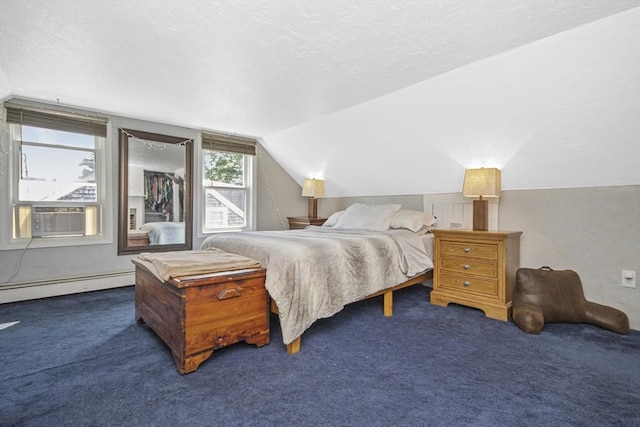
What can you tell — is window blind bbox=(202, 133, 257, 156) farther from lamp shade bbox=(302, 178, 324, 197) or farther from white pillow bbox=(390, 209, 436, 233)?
white pillow bbox=(390, 209, 436, 233)

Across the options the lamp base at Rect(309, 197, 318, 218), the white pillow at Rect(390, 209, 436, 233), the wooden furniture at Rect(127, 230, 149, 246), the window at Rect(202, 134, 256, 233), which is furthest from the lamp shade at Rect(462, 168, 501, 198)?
the wooden furniture at Rect(127, 230, 149, 246)

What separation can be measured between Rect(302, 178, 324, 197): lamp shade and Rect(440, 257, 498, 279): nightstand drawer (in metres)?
2.28

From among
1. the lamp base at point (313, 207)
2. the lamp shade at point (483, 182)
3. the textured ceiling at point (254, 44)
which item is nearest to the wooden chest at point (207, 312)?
the textured ceiling at point (254, 44)

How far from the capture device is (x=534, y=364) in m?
1.88

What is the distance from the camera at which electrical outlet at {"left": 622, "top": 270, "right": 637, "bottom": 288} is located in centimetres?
243

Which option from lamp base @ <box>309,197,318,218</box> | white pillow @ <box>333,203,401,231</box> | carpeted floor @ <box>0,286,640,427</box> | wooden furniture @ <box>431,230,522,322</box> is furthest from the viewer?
lamp base @ <box>309,197,318,218</box>

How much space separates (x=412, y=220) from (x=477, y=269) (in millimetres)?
831

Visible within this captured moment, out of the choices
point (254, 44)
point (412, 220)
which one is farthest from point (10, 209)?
point (412, 220)

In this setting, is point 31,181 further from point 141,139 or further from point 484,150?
point 484,150

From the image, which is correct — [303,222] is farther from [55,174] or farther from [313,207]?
[55,174]

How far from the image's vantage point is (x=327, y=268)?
224 cm

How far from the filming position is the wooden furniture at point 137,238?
3.80m

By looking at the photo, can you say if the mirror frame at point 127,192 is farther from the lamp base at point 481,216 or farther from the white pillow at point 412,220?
the lamp base at point 481,216

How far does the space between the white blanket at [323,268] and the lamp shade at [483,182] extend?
29.2 inches
